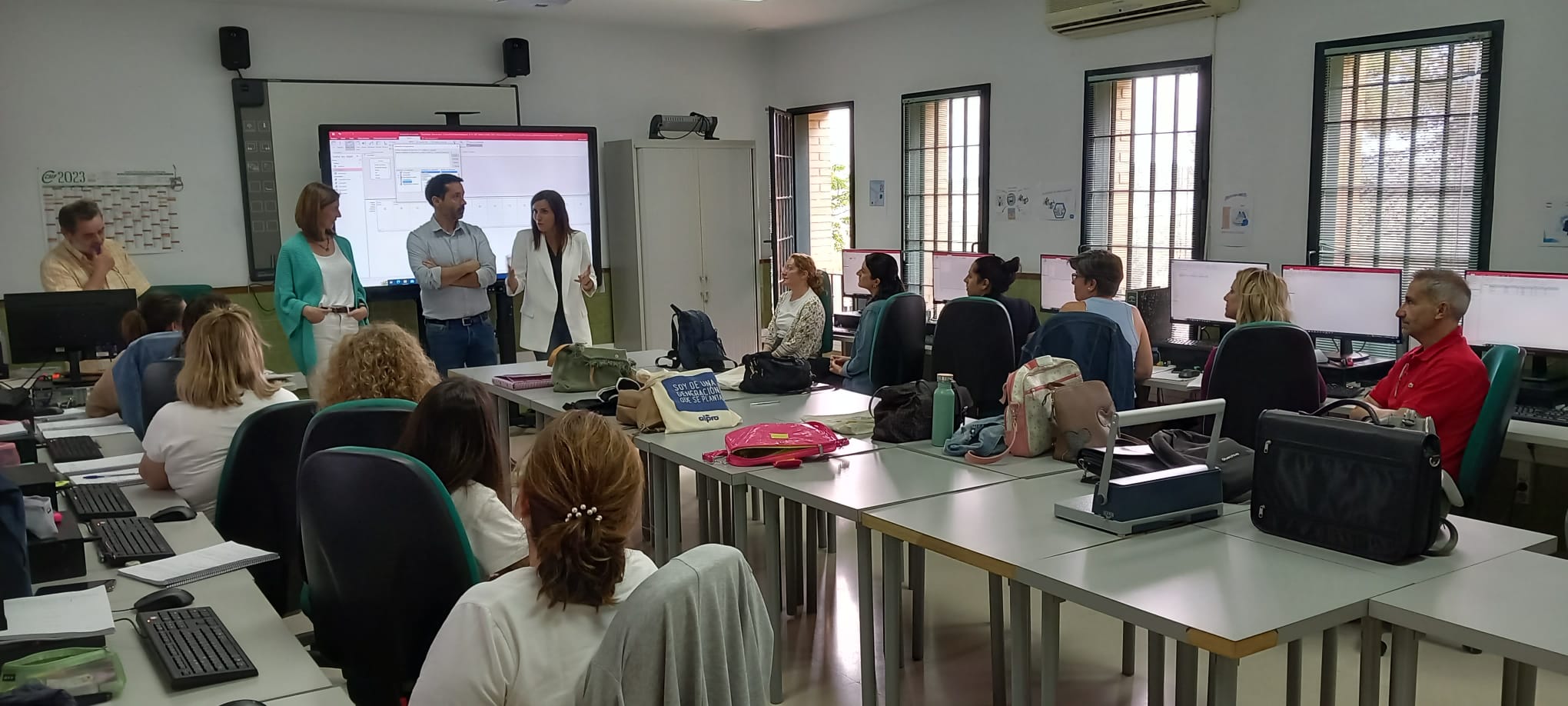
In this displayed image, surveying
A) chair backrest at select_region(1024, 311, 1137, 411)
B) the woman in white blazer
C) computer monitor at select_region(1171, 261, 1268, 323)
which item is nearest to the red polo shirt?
chair backrest at select_region(1024, 311, 1137, 411)

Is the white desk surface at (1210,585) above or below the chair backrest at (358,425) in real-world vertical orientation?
below

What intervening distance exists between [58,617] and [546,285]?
13.9 feet

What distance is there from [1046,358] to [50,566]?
2.44 meters

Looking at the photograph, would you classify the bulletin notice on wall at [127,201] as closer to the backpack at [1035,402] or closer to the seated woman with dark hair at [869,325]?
the seated woman with dark hair at [869,325]

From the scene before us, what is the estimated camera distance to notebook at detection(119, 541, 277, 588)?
7.49 feet

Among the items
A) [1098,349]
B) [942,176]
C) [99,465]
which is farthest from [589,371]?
[942,176]

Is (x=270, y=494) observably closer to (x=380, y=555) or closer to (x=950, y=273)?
(x=380, y=555)

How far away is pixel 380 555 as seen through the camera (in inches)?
82.0

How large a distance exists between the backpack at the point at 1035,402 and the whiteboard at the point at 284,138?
5.07 metres

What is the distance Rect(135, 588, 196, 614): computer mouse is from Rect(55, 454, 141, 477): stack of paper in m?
1.19

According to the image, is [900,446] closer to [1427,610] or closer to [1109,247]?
[1427,610]

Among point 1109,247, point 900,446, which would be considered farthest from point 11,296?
point 1109,247

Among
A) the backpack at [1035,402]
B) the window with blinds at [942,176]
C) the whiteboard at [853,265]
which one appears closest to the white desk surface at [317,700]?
the backpack at [1035,402]

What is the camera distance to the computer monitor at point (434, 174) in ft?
22.0
